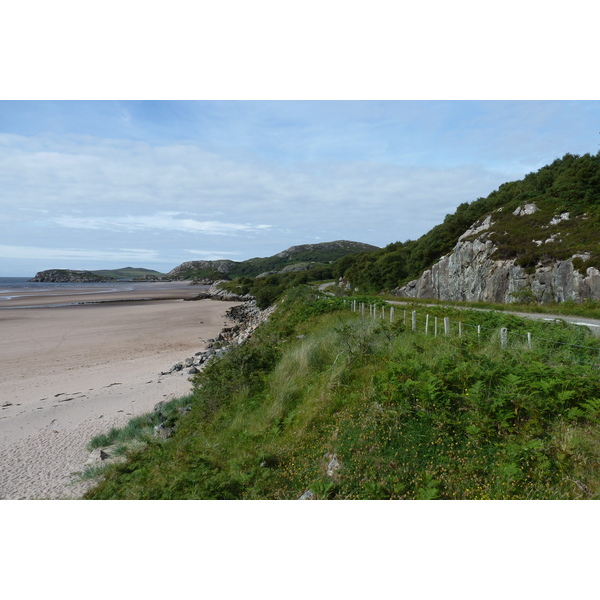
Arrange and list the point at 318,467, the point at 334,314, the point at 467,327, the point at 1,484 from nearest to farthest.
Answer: the point at 318,467, the point at 1,484, the point at 467,327, the point at 334,314

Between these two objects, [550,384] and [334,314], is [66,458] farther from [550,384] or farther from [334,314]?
[334,314]

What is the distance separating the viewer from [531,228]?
28.4 metres

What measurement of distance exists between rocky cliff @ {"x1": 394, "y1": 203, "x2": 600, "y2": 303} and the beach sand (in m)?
21.7

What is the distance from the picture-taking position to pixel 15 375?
16.8 metres

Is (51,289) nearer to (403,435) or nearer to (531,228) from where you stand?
(531,228)

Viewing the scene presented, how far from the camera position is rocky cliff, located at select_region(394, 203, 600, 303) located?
21484mm

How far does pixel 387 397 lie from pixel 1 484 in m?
8.65

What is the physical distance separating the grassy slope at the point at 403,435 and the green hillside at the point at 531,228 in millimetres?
19539

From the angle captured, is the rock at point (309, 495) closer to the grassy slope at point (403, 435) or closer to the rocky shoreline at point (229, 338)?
the grassy slope at point (403, 435)

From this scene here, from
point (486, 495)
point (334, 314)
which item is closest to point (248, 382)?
point (486, 495)

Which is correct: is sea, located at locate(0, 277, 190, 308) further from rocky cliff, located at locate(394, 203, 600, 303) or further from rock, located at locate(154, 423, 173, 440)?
rocky cliff, located at locate(394, 203, 600, 303)

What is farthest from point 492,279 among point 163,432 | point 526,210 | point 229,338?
point 163,432

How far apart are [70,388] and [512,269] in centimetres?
2796

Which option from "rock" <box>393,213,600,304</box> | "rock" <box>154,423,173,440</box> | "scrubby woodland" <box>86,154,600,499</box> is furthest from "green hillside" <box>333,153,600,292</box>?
"rock" <box>154,423,173,440</box>
